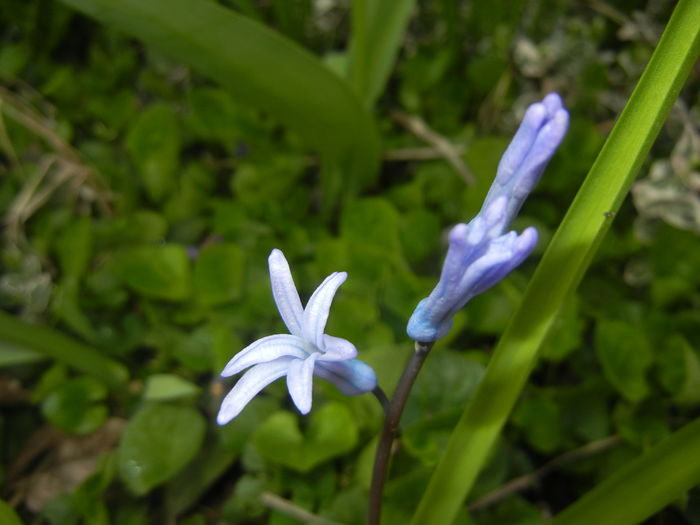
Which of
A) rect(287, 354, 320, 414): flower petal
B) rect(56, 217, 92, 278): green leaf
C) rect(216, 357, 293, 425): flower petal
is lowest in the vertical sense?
rect(56, 217, 92, 278): green leaf

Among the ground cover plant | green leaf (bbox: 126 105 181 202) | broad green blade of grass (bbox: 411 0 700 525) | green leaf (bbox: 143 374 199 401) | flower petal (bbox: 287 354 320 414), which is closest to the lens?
flower petal (bbox: 287 354 320 414)

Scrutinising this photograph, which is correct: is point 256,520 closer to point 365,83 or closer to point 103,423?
point 103,423

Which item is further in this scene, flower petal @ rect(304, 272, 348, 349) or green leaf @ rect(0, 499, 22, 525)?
green leaf @ rect(0, 499, 22, 525)

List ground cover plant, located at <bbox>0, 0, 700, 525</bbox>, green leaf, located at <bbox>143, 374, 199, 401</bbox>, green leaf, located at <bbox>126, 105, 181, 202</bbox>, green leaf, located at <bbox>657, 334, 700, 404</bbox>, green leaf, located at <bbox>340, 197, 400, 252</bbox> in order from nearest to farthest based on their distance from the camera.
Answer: ground cover plant, located at <bbox>0, 0, 700, 525</bbox>, green leaf, located at <bbox>657, 334, 700, 404</bbox>, green leaf, located at <bbox>143, 374, 199, 401</bbox>, green leaf, located at <bbox>340, 197, 400, 252</bbox>, green leaf, located at <bbox>126, 105, 181, 202</bbox>

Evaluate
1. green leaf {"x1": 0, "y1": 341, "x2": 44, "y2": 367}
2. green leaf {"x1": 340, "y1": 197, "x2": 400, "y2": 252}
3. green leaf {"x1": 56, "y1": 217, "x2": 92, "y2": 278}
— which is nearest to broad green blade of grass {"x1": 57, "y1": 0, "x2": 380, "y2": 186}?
green leaf {"x1": 340, "y1": 197, "x2": 400, "y2": 252}

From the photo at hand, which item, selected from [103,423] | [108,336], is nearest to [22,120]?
[108,336]

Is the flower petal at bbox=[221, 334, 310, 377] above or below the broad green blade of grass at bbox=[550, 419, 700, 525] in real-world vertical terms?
above

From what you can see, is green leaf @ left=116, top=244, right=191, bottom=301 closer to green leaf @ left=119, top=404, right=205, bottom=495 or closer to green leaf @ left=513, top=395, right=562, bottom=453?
green leaf @ left=119, top=404, right=205, bottom=495
